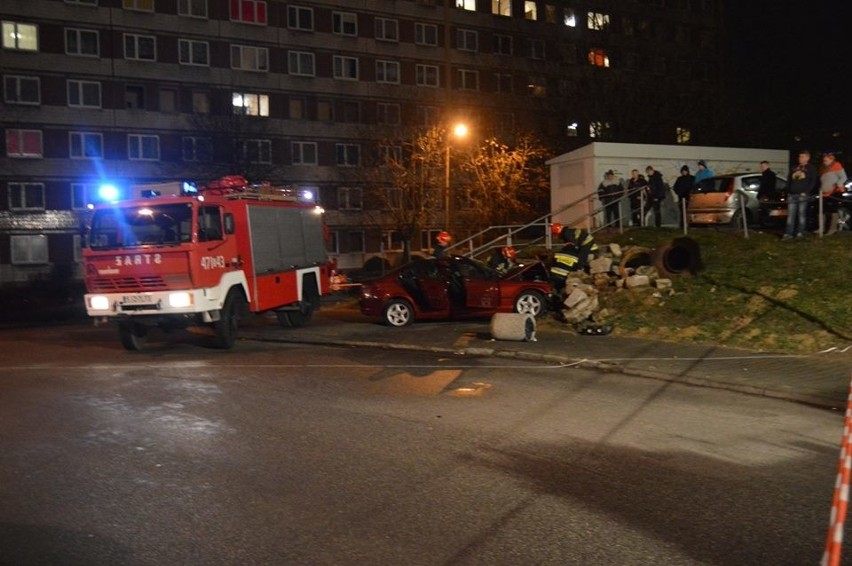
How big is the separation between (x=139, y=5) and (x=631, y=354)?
44.4 metres

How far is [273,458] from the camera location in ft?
26.1

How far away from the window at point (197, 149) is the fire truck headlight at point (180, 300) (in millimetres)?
37544

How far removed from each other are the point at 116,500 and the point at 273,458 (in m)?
1.57

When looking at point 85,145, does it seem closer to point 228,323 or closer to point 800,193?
point 228,323

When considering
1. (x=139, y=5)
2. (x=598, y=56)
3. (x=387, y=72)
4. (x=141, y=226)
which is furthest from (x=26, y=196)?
(x=141, y=226)

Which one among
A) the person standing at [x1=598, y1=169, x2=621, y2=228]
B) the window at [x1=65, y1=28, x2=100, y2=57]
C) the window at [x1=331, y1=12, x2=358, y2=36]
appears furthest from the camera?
the window at [x1=331, y1=12, x2=358, y2=36]

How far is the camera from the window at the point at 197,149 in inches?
2020

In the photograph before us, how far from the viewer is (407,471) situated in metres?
7.47

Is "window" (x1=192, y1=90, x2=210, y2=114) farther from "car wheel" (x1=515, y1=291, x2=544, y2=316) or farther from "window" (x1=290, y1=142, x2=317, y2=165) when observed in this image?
"car wheel" (x1=515, y1=291, x2=544, y2=316)

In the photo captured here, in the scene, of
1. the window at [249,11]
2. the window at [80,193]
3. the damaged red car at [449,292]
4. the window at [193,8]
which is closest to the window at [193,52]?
the window at [193,8]

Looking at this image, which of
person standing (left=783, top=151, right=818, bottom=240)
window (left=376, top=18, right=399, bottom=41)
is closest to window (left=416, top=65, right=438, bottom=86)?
window (left=376, top=18, right=399, bottom=41)

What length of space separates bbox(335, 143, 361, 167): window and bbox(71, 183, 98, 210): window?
15454 mm

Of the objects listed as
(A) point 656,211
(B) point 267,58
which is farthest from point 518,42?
(A) point 656,211

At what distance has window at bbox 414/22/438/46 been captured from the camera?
2391 inches
